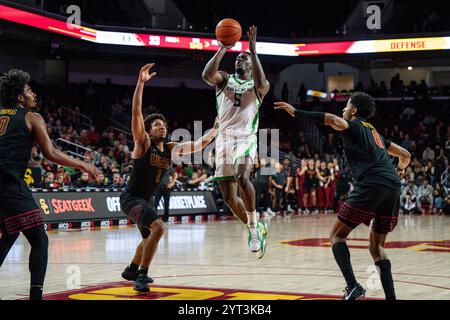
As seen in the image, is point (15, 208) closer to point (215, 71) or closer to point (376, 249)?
point (215, 71)

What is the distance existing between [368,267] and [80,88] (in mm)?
23689

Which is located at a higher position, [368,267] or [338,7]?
[338,7]

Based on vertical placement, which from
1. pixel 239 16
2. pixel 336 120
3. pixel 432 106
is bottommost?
pixel 336 120

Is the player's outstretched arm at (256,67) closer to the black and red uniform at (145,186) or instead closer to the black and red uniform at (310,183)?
the black and red uniform at (145,186)

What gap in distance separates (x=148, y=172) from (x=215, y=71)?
1394 mm

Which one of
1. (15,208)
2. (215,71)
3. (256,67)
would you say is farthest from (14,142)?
(256,67)

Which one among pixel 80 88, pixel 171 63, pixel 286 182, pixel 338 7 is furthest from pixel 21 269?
pixel 338 7

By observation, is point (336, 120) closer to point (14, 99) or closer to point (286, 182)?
point (14, 99)

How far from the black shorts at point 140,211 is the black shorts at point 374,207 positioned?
222cm

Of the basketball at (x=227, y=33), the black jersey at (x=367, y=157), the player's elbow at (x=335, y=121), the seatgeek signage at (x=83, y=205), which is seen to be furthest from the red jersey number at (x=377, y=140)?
the seatgeek signage at (x=83, y=205)

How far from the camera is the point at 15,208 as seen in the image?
5.86 metres

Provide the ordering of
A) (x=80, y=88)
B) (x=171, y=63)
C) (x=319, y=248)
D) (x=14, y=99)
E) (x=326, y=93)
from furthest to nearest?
(x=326, y=93), (x=171, y=63), (x=80, y=88), (x=319, y=248), (x=14, y=99)

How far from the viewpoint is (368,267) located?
9.76 m

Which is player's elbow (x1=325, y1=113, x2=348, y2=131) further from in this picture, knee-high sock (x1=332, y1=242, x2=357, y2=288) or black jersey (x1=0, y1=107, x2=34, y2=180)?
black jersey (x1=0, y1=107, x2=34, y2=180)
